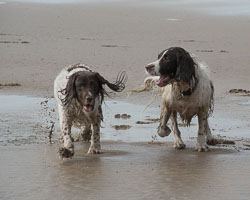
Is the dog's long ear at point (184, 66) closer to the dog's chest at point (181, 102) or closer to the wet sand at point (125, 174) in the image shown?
the dog's chest at point (181, 102)

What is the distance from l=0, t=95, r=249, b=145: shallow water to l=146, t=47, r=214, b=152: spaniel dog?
51 centimetres

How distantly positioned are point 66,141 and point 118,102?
4.07 m

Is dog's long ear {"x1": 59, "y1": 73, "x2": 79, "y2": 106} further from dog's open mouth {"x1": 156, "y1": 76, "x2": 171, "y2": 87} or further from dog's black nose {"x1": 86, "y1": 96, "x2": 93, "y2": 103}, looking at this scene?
dog's open mouth {"x1": 156, "y1": 76, "x2": 171, "y2": 87}

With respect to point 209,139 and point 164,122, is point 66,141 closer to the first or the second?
point 164,122

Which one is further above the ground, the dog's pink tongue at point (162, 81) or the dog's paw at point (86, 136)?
Answer: the dog's pink tongue at point (162, 81)

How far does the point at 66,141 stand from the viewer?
796cm

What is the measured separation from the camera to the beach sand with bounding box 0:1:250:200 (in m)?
6.45

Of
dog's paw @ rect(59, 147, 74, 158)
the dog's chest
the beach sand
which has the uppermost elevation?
the dog's chest

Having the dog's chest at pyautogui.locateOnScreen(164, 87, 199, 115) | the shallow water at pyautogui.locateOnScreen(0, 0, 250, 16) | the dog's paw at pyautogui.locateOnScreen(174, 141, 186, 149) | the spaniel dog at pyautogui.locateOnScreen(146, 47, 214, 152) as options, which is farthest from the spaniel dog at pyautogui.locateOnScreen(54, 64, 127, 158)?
the shallow water at pyautogui.locateOnScreen(0, 0, 250, 16)

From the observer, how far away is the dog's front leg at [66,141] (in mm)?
7535

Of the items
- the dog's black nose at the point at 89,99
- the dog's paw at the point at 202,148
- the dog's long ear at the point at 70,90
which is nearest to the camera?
the dog's black nose at the point at 89,99

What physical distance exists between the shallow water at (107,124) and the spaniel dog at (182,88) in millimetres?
511

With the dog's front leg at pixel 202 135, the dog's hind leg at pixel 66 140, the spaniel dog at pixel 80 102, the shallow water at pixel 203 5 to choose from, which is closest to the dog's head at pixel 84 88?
the spaniel dog at pixel 80 102

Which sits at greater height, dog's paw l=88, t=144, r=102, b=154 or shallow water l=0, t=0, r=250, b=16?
dog's paw l=88, t=144, r=102, b=154
